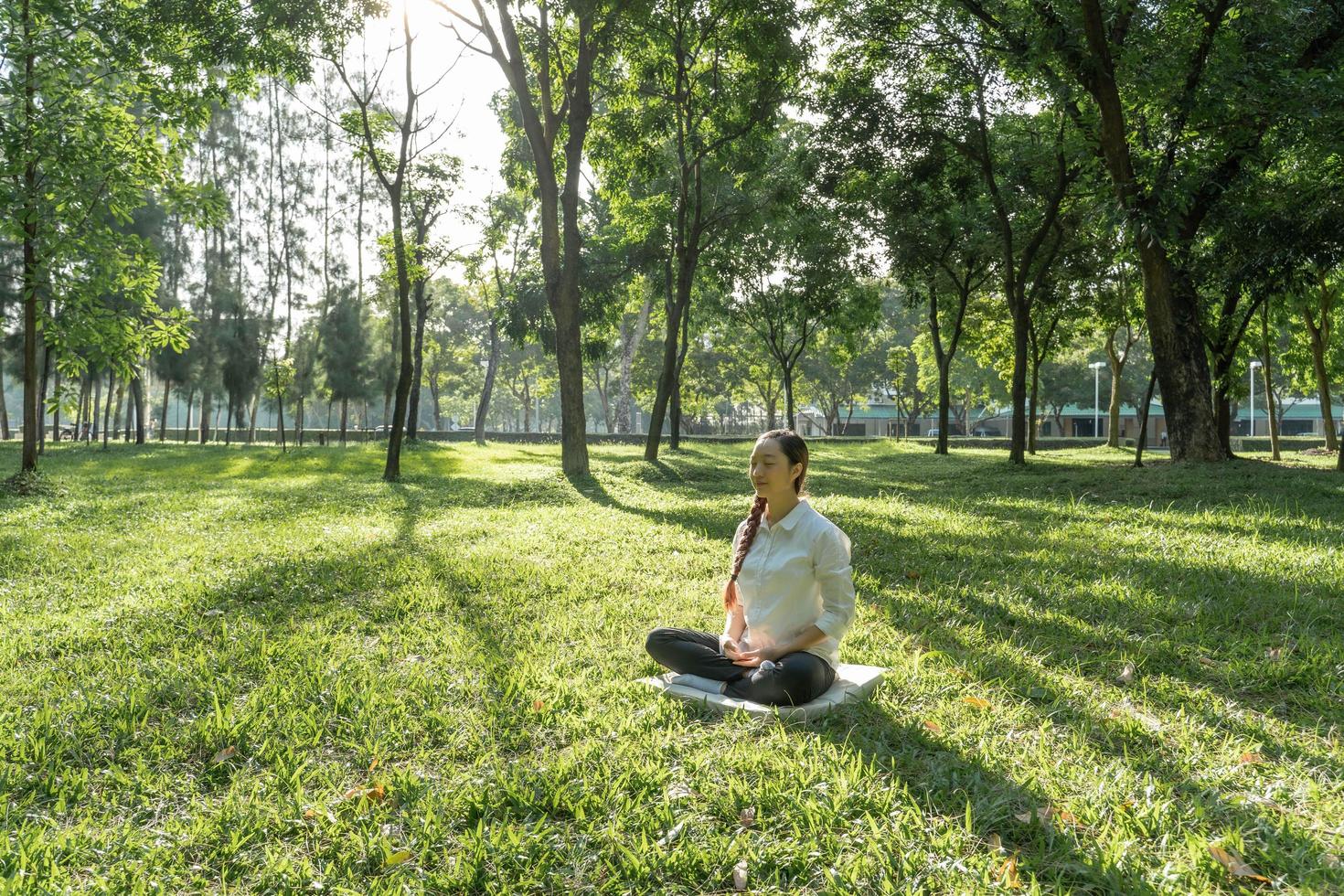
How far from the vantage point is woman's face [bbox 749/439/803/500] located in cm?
391

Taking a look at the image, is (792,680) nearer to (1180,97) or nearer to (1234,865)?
(1234,865)

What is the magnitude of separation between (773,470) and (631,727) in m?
1.36

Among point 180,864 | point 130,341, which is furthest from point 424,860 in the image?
point 130,341

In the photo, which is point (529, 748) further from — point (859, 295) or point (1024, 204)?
point (859, 295)

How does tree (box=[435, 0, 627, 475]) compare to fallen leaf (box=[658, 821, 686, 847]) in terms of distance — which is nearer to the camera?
fallen leaf (box=[658, 821, 686, 847])

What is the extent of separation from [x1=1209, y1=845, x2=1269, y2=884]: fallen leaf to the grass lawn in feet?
0.09

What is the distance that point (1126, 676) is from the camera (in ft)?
14.1

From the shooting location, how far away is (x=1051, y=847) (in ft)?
8.73

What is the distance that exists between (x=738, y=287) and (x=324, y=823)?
29.5m

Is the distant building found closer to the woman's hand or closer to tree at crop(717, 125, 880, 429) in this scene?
tree at crop(717, 125, 880, 429)

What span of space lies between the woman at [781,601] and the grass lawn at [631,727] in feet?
0.80

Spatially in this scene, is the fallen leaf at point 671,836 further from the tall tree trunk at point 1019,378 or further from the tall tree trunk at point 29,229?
the tall tree trunk at point 1019,378

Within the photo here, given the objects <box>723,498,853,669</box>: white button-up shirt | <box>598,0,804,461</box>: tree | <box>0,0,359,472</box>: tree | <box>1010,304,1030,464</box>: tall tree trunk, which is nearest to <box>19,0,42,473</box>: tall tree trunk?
<box>0,0,359,472</box>: tree

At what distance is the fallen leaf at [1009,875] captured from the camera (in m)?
2.41
